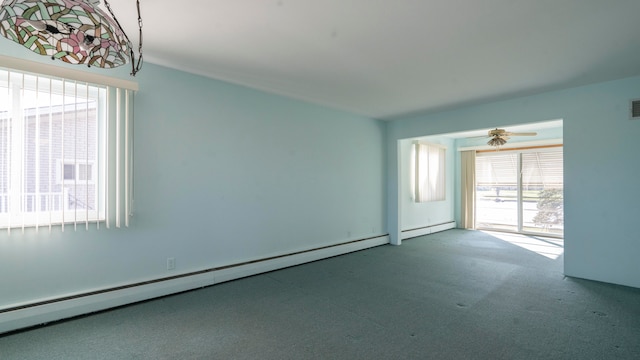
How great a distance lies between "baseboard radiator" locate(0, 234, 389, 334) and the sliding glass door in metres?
5.49

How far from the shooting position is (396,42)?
267cm

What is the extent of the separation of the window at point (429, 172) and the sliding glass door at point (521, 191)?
1225 millimetres

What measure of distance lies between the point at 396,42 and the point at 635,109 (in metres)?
3.13

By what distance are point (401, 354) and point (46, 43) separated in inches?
105

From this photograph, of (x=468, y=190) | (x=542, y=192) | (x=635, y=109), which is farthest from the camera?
(x=468, y=190)

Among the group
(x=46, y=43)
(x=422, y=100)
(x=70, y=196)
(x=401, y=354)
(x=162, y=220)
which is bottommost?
(x=401, y=354)

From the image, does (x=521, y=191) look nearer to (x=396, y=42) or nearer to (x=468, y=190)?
(x=468, y=190)

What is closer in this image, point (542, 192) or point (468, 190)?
point (542, 192)

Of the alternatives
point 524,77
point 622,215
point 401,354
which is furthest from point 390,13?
point 622,215

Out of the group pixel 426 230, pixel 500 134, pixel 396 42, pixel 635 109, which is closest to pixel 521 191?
pixel 426 230

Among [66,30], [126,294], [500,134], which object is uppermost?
[500,134]

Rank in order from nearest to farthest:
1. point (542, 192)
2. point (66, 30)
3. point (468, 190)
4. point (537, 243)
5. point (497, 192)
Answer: point (66, 30)
point (537, 243)
point (542, 192)
point (497, 192)
point (468, 190)

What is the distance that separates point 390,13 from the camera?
7.26 feet

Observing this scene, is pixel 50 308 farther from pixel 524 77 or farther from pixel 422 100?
pixel 524 77
